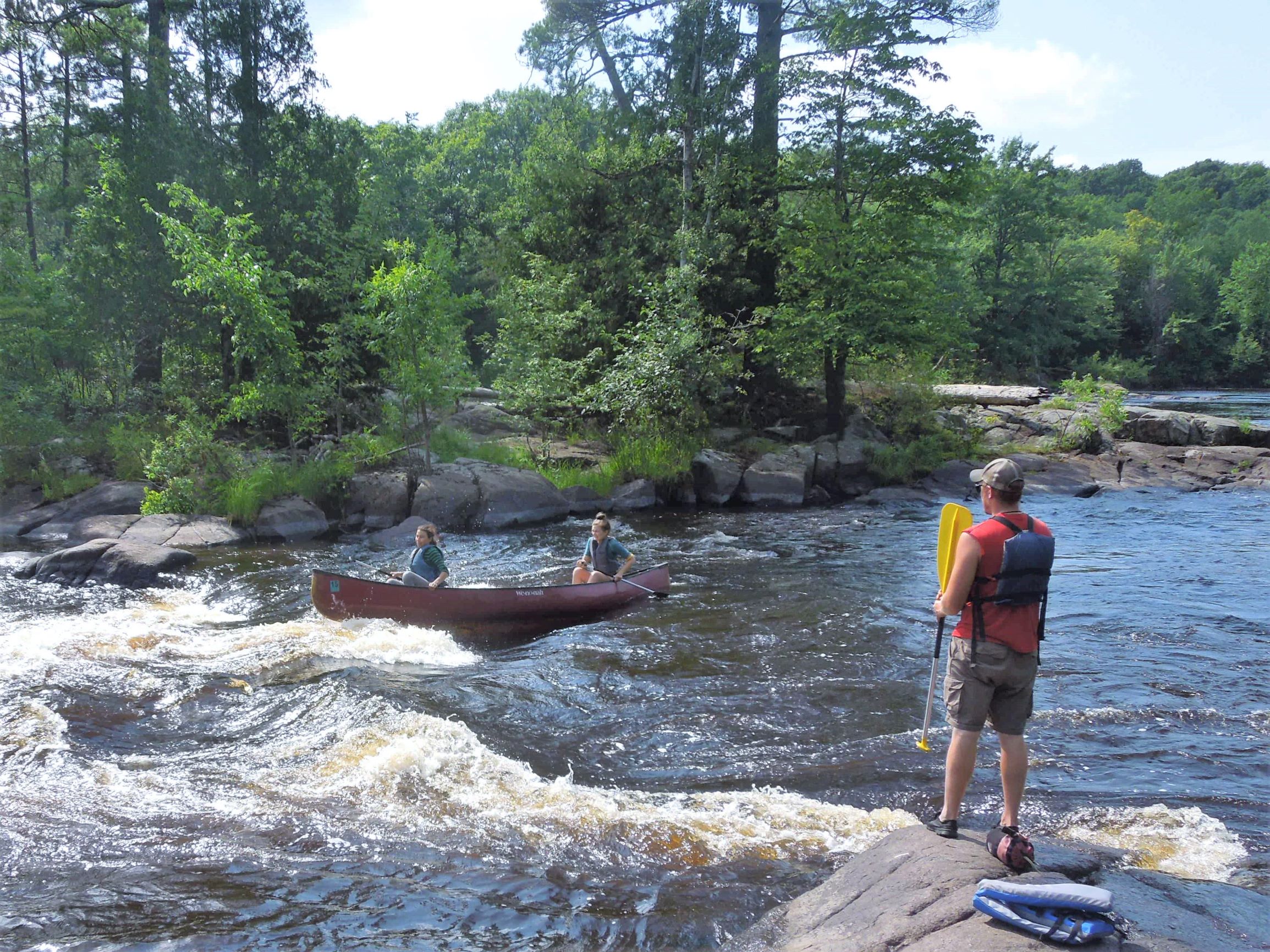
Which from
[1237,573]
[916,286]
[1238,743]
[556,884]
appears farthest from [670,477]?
[556,884]

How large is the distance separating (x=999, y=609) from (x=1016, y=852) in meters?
1.04

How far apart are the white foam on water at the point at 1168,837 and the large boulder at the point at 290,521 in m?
12.7

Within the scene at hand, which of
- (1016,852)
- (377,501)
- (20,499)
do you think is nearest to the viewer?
(1016,852)

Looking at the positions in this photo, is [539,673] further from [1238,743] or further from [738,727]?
[1238,743]

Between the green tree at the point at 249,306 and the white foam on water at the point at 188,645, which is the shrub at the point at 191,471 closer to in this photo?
the green tree at the point at 249,306

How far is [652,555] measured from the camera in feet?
45.1

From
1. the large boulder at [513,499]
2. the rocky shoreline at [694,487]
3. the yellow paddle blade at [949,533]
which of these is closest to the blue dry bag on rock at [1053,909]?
the yellow paddle blade at [949,533]

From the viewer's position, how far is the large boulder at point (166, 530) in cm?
1403

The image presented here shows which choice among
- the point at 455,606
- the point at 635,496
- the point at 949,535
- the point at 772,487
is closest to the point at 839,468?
the point at 772,487

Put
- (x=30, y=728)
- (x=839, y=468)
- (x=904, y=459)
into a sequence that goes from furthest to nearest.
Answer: (x=904, y=459) < (x=839, y=468) < (x=30, y=728)

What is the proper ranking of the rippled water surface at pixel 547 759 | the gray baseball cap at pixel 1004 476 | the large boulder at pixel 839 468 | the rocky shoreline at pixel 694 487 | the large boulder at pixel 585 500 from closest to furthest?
1. the gray baseball cap at pixel 1004 476
2. the rippled water surface at pixel 547 759
3. the rocky shoreline at pixel 694 487
4. the large boulder at pixel 585 500
5. the large boulder at pixel 839 468

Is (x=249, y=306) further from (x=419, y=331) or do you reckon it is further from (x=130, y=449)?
(x=130, y=449)

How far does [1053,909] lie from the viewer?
326 centimetres

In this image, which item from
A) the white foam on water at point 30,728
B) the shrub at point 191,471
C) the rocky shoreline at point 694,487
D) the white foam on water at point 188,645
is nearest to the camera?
the white foam on water at point 30,728
